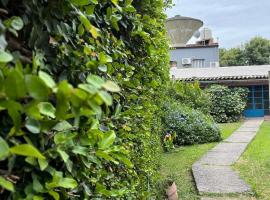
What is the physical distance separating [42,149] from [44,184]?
0.11 m

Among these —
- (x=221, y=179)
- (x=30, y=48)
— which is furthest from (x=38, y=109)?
(x=221, y=179)

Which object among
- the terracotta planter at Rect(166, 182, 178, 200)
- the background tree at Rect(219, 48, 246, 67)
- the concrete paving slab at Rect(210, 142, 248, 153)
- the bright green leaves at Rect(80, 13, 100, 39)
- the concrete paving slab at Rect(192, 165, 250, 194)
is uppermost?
the background tree at Rect(219, 48, 246, 67)

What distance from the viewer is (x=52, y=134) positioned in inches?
46.1

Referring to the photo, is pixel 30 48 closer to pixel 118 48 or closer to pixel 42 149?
pixel 42 149

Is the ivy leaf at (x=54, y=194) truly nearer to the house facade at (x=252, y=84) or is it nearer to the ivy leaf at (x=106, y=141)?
the ivy leaf at (x=106, y=141)

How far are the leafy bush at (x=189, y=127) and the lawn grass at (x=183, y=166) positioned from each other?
55 cm

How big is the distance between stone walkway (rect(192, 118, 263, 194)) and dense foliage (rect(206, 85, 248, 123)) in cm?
937

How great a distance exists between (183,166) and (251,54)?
37574 millimetres

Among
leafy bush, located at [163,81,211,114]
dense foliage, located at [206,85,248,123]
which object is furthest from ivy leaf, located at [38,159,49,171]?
dense foliage, located at [206,85,248,123]

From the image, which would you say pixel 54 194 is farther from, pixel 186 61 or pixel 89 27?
pixel 186 61

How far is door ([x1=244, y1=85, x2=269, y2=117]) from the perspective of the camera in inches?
927

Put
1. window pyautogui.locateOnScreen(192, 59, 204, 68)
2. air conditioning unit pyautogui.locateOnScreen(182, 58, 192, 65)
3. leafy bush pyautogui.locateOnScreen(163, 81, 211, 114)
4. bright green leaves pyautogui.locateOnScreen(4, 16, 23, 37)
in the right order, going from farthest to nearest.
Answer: window pyautogui.locateOnScreen(192, 59, 204, 68) < air conditioning unit pyautogui.locateOnScreen(182, 58, 192, 65) < leafy bush pyautogui.locateOnScreen(163, 81, 211, 114) < bright green leaves pyautogui.locateOnScreen(4, 16, 23, 37)

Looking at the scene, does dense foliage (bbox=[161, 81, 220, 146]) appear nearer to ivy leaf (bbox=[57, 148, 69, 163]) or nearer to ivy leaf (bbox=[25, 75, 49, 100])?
ivy leaf (bbox=[57, 148, 69, 163])

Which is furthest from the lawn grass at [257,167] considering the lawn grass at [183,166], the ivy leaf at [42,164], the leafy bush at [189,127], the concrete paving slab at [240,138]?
the ivy leaf at [42,164]
